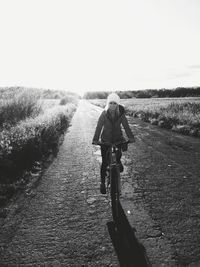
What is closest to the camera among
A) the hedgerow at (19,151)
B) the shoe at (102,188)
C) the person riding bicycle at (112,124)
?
the person riding bicycle at (112,124)

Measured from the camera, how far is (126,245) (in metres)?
3.58

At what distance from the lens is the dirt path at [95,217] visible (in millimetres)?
3381

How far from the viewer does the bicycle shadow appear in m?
3.19

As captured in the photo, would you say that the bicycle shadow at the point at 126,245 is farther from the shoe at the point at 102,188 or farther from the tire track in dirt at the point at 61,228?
the shoe at the point at 102,188

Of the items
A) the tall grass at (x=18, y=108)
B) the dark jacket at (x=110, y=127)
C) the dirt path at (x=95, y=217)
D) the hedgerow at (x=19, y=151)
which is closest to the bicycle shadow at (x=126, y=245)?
the dirt path at (x=95, y=217)

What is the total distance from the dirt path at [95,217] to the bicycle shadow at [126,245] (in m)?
0.09

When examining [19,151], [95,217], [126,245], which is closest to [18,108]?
[19,151]

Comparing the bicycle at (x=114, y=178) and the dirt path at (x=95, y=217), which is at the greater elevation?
the bicycle at (x=114, y=178)

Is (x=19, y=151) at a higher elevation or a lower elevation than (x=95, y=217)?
higher

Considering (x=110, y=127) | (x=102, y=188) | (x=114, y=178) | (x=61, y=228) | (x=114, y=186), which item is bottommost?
(x=61, y=228)

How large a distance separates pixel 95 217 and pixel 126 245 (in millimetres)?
1022

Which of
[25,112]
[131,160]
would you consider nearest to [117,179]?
[131,160]

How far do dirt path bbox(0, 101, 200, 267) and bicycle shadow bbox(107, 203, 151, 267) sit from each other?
3.7 inches

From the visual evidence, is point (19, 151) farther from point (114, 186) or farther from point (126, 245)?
point (126, 245)
